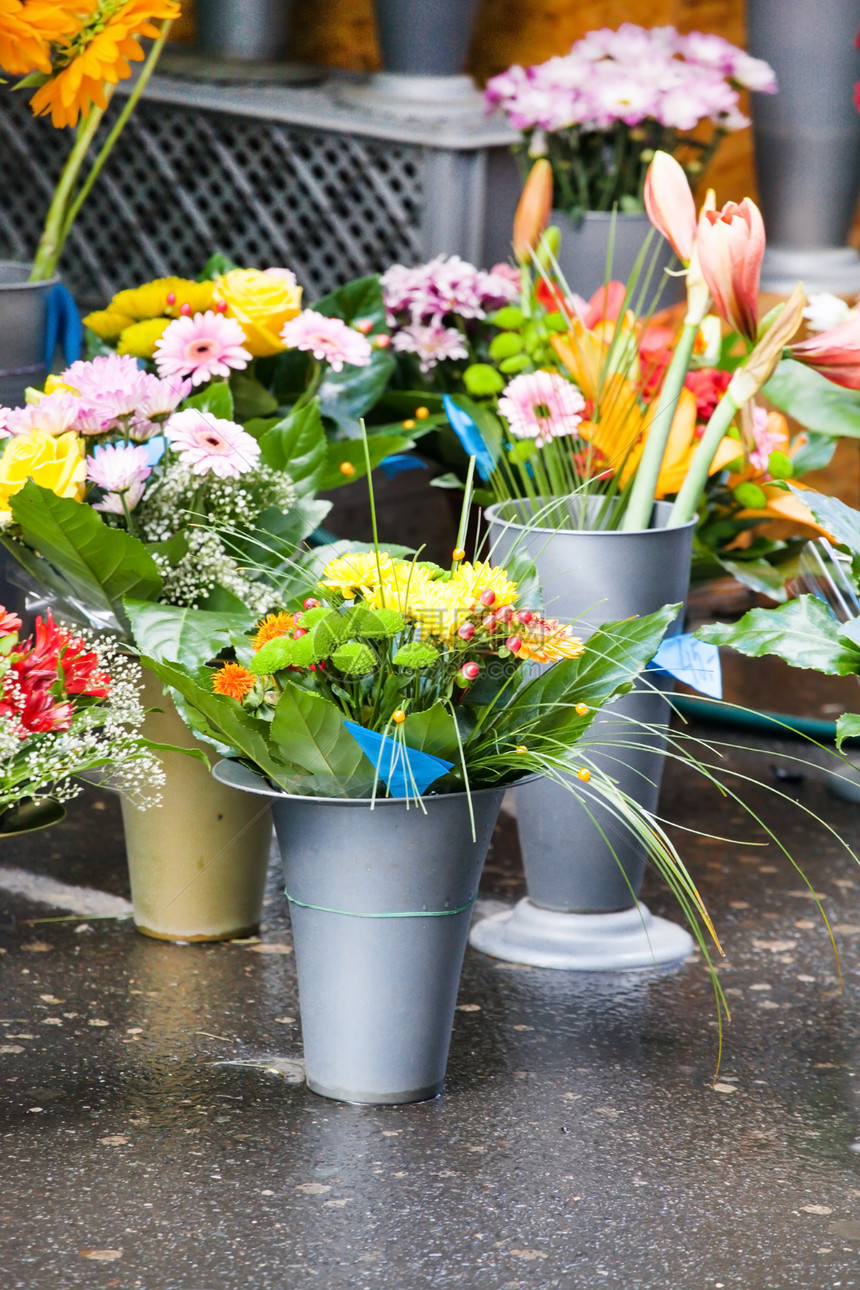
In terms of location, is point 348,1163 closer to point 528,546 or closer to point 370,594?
point 370,594

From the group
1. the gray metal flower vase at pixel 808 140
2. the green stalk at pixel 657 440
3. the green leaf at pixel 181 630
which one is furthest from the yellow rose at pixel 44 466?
the gray metal flower vase at pixel 808 140

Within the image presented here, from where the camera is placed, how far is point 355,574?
1434 millimetres

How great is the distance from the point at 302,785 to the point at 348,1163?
336 mm

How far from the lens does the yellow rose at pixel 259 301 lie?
74.9 inches

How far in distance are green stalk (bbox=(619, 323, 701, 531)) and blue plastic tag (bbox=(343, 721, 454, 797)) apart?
1.58 ft

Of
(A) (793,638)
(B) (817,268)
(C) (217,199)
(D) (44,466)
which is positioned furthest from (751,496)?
(C) (217,199)

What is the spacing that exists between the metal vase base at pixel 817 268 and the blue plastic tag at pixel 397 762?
2138 mm

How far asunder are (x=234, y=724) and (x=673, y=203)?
0.73m

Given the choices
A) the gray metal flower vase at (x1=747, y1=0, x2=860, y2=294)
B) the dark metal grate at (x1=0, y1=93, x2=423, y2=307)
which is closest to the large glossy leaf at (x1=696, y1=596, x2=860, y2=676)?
the dark metal grate at (x1=0, y1=93, x2=423, y2=307)

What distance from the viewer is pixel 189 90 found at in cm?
329

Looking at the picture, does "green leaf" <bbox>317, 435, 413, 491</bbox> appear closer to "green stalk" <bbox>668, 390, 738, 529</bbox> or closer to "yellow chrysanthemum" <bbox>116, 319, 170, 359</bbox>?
"yellow chrysanthemum" <bbox>116, 319, 170, 359</bbox>

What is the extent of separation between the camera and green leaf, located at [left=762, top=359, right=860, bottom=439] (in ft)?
7.49

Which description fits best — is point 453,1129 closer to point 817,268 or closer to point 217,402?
point 217,402

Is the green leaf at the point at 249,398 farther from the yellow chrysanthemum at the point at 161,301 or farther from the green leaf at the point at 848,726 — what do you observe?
the green leaf at the point at 848,726
